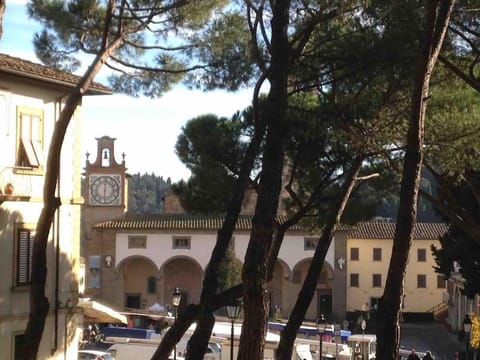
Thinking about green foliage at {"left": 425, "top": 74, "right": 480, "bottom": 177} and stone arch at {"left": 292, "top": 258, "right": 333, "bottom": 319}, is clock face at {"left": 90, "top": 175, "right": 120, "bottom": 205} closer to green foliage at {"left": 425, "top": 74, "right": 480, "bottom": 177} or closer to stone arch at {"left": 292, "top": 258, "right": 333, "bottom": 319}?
stone arch at {"left": 292, "top": 258, "right": 333, "bottom": 319}

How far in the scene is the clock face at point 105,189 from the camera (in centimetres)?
4931

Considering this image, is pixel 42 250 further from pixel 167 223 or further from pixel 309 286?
pixel 167 223

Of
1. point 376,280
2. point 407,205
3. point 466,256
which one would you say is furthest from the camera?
point 376,280

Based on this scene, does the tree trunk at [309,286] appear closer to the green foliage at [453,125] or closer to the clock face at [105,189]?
the green foliage at [453,125]

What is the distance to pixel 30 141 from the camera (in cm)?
1580

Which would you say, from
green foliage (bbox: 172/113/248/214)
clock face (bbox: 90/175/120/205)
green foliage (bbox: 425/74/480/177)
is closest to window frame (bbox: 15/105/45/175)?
green foliage (bbox: 172/113/248/214)

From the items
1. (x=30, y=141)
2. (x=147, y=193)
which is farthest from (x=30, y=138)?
(x=147, y=193)

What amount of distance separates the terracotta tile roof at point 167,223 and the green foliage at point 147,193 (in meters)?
57.8

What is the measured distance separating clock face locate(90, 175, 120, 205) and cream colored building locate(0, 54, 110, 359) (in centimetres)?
3238

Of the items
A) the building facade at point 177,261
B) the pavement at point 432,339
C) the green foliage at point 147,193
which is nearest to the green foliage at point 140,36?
the pavement at point 432,339

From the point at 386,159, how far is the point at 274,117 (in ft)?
16.6

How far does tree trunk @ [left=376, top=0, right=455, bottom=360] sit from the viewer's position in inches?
363

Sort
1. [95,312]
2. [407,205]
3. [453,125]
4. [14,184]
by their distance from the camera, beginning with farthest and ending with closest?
[95,312] → [14,184] → [453,125] → [407,205]

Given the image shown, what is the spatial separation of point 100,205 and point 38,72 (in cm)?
3410
